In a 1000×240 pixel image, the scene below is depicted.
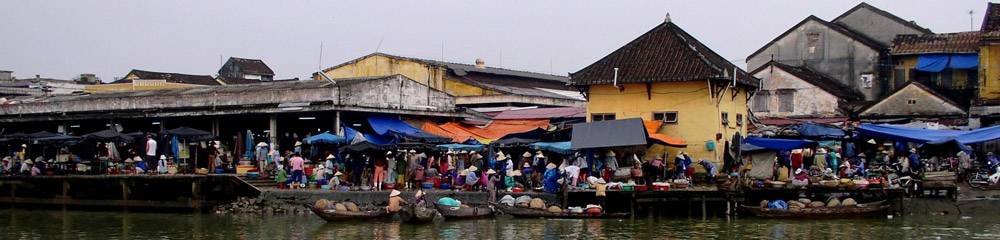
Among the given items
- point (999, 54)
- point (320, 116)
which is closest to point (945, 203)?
point (999, 54)

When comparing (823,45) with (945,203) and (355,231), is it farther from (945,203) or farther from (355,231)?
(355,231)

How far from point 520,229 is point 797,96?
778 inches

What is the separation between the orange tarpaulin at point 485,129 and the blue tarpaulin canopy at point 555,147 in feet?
13.6

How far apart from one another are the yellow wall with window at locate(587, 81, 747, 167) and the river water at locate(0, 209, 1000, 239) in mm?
5155

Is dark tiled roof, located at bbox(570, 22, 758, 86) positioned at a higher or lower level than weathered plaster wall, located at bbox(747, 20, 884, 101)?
lower

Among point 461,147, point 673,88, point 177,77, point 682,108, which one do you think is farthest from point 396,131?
point 177,77

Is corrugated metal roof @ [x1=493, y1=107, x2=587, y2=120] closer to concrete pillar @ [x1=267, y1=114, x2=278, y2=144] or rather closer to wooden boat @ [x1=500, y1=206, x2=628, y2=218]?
concrete pillar @ [x1=267, y1=114, x2=278, y2=144]

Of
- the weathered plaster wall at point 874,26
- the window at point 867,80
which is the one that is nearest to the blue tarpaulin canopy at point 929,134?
the window at point 867,80

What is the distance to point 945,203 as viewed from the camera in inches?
1080

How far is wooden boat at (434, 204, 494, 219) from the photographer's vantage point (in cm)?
→ 2842

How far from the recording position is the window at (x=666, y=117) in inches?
1289

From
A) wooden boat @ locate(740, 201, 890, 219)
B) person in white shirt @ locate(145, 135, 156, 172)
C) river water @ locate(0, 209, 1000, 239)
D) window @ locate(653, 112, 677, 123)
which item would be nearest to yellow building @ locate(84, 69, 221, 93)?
person in white shirt @ locate(145, 135, 156, 172)

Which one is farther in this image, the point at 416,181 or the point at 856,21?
the point at 856,21

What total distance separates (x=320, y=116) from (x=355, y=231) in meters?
11.9
